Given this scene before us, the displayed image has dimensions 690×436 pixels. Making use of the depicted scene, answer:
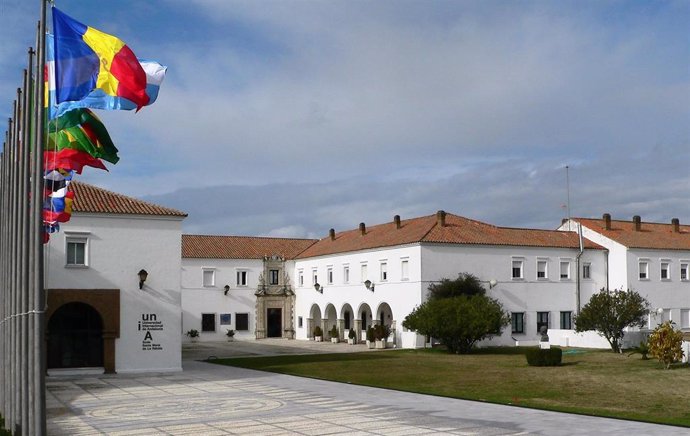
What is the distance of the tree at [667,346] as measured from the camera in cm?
2888

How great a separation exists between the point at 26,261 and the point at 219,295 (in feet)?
152

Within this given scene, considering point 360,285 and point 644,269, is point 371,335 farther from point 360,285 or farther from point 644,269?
point 644,269

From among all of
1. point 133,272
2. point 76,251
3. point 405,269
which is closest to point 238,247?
point 405,269

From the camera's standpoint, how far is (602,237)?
52.9 meters

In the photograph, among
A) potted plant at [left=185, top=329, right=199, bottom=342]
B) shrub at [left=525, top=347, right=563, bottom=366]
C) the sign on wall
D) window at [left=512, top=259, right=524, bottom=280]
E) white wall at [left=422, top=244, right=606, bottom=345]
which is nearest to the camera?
the sign on wall

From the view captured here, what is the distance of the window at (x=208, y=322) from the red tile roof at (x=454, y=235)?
10303 mm

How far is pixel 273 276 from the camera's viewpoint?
61.9m

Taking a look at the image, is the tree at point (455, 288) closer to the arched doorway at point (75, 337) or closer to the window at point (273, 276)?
the window at point (273, 276)

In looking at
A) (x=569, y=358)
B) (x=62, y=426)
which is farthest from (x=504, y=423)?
(x=569, y=358)

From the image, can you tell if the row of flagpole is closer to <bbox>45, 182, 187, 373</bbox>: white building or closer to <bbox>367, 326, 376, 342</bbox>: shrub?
<bbox>45, 182, 187, 373</bbox>: white building

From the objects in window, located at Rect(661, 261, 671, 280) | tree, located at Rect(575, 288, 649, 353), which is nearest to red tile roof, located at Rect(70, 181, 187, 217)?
tree, located at Rect(575, 288, 649, 353)

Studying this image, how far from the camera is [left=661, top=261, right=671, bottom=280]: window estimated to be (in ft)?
173

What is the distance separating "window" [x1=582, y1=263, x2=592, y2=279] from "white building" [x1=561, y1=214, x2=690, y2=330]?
1.58 metres

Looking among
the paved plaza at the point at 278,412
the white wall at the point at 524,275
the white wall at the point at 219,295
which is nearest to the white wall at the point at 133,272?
the paved plaza at the point at 278,412
